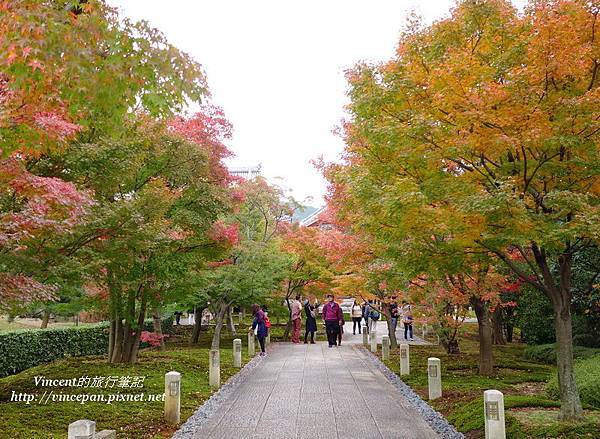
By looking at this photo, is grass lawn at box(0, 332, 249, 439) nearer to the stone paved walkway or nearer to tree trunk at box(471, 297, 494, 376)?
the stone paved walkway

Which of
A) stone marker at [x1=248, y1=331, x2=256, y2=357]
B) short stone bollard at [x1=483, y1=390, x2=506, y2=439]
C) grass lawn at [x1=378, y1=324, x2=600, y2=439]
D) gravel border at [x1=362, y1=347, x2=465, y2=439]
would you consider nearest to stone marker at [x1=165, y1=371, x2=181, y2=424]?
gravel border at [x1=362, y1=347, x2=465, y2=439]

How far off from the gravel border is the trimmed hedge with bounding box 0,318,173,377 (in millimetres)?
9760

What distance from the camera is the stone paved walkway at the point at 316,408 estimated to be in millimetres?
7758

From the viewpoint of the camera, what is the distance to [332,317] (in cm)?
1950

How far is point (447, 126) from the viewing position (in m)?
7.61

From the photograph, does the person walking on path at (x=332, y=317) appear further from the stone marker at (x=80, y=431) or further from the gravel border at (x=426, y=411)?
the stone marker at (x=80, y=431)

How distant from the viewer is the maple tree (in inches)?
269

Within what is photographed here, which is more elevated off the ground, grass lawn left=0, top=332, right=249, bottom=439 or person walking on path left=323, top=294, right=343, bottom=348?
person walking on path left=323, top=294, right=343, bottom=348

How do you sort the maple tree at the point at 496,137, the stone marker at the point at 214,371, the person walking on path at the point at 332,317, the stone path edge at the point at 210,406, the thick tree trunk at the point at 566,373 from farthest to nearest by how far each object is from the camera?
the person walking on path at the point at 332,317 < the stone marker at the point at 214,371 < the stone path edge at the point at 210,406 < the thick tree trunk at the point at 566,373 < the maple tree at the point at 496,137

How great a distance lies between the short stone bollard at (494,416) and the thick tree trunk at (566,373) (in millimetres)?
1567

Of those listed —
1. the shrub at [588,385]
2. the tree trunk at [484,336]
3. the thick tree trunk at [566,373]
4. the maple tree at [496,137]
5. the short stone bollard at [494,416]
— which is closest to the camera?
the short stone bollard at [494,416]

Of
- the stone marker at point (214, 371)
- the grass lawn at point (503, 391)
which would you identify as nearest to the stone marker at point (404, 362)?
the grass lawn at point (503, 391)

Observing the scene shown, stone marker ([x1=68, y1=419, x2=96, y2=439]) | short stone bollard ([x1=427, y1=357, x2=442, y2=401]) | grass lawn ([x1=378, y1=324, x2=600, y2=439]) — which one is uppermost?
stone marker ([x1=68, y1=419, x2=96, y2=439])

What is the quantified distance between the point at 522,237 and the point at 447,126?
185 centimetres
